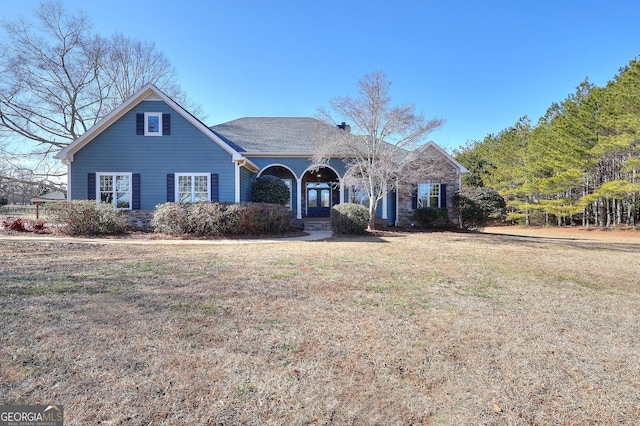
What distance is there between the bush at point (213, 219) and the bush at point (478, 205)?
10.4m

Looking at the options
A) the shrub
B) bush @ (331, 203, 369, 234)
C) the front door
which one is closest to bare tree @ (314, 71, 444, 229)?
bush @ (331, 203, 369, 234)

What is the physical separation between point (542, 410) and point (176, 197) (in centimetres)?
1393

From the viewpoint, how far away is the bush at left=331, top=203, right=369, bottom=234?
12727mm

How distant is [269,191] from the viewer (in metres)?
15.1

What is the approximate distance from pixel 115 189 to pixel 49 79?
14.7 metres

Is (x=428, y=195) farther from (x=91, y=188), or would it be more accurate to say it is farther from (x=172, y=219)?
(x=91, y=188)

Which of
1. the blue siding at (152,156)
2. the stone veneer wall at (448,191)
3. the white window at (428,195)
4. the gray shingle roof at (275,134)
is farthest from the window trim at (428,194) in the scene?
the blue siding at (152,156)

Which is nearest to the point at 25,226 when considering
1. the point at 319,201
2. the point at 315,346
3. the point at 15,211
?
the point at 319,201

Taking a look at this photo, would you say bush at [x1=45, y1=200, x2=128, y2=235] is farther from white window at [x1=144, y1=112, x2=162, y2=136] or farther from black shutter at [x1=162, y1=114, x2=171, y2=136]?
black shutter at [x1=162, y1=114, x2=171, y2=136]

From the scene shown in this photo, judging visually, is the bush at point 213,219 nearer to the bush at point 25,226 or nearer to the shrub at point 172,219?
the shrub at point 172,219

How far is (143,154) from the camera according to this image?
13.4m

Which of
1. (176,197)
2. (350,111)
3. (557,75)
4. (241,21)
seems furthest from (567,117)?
(176,197)

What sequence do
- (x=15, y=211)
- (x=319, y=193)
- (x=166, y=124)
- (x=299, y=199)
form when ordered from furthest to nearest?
(x=15, y=211), (x=319, y=193), (x=299, y=199), (x=166, y=124)

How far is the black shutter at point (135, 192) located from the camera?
1334cm
